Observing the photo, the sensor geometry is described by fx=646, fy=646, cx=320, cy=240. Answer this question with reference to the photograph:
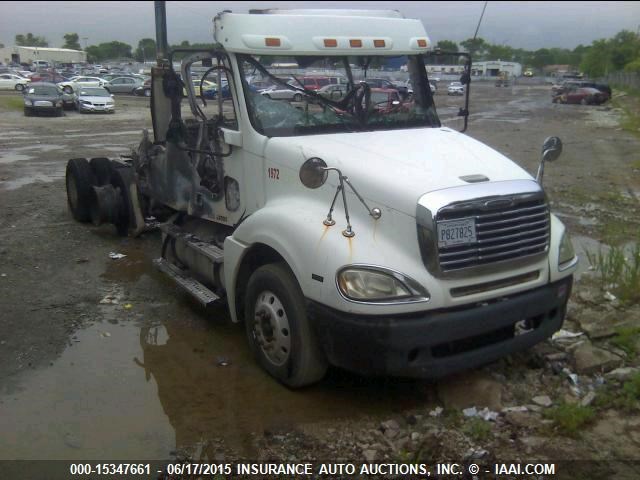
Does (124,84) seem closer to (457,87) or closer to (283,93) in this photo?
(457,87)

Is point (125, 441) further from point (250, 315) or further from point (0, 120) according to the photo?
point (0, 120)

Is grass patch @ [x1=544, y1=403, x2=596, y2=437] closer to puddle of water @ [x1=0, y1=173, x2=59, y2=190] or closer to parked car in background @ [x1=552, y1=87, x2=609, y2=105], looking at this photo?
puddle of water @ [x1=0, y1=173, x2=59, y2=190]

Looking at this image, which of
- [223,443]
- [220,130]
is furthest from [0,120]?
[223,443]

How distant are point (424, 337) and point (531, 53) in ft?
524

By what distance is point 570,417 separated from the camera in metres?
4.15

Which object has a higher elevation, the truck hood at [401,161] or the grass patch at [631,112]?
the truck hood at [401,161]

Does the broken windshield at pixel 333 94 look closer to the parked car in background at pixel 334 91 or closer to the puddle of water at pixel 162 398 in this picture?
the parked car in background at pixel 334 91

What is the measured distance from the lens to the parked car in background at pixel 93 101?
31766mm

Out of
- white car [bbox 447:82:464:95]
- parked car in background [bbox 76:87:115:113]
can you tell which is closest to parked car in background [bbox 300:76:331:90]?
white car [bbox 447:82:464:95]

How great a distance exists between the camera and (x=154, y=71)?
705 cm

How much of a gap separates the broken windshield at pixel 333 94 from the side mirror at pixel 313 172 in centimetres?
101

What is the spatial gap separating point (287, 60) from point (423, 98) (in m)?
1.37

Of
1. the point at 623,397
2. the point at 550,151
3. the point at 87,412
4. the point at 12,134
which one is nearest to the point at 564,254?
the point at 550,151

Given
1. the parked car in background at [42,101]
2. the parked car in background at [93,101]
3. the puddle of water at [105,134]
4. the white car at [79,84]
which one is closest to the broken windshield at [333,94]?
the puddle of water at [105,134]
